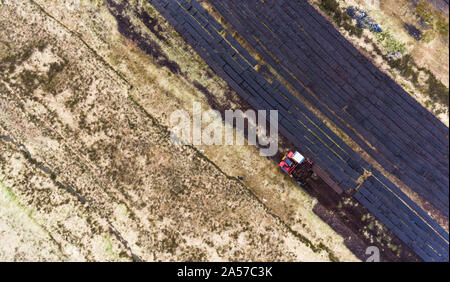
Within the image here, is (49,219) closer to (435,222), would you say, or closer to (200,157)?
(200,157)

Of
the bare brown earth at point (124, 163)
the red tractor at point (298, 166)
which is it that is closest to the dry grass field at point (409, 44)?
the red tractor at point (298, 166)

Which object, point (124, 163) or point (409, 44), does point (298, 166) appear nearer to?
point (124, 163)

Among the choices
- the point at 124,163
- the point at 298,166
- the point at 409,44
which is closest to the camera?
the point at 298,166

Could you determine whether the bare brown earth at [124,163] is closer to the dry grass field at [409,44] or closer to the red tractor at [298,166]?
the red tractor at [298,166]

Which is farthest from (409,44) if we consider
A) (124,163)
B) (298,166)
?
(124,163)

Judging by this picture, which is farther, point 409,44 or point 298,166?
point 409,44

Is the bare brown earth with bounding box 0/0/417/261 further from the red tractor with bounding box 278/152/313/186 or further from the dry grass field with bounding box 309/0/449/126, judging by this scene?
the dry grass field with bounding box 309/0/449/126

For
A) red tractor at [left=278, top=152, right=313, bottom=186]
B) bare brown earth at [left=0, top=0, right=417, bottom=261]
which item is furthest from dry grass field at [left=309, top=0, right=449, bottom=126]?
bare brown earth at [left=0, top=0, right=417, bottom=261]
